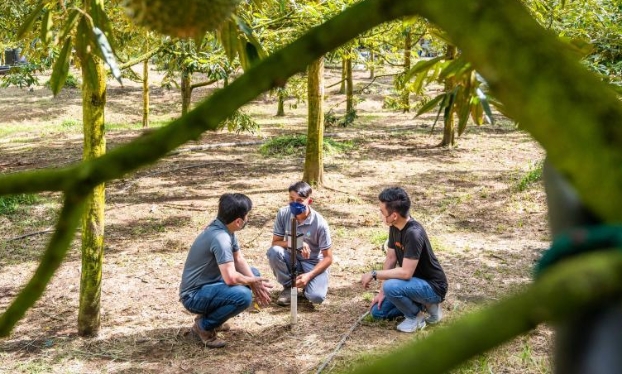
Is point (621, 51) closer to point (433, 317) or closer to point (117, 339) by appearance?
point (433, 317)

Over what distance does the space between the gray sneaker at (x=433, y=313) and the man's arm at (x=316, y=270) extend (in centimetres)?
96

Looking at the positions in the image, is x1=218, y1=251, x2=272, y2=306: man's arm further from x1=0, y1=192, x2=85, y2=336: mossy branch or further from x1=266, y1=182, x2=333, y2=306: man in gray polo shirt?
x1=0, y1=192, x2=85, y2=336: mossy branch

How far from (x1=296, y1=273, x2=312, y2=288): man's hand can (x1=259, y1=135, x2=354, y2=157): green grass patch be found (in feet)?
22.8

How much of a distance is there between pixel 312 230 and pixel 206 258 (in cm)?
116

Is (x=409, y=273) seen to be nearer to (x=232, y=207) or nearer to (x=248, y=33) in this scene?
(x=232, y=207)

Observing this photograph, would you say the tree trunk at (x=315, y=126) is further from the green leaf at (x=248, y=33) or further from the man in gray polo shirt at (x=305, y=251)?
the green leaf at (x=248, y=33)

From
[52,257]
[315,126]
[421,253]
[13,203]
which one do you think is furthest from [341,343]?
[13,203]

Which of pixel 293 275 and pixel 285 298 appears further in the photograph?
pixel 285 298

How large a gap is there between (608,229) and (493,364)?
4.28 metres

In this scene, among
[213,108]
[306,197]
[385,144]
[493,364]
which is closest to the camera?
[213,108]

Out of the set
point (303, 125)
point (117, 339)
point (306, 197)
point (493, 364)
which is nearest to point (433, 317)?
point (493, 364)

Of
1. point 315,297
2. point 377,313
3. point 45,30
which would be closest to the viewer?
point 45,30

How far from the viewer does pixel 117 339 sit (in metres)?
5.05

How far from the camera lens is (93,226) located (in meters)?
4.78
